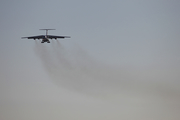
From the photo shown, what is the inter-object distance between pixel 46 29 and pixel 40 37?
456 cm

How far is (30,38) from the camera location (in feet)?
365

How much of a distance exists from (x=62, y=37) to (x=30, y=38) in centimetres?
644

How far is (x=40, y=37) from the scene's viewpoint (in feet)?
358

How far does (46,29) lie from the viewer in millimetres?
113375

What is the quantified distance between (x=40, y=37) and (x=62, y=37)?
425 cm

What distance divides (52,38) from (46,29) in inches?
169

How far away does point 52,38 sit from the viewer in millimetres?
109812

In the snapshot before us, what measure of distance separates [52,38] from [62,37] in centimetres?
194

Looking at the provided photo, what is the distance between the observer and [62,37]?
361 ft

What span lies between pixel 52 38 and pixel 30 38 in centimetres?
460
